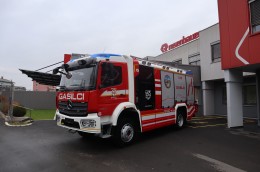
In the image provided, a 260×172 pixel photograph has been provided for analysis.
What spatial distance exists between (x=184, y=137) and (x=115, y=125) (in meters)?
3.48

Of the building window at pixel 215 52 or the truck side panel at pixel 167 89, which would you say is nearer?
the truck side panel at pixel 167 89

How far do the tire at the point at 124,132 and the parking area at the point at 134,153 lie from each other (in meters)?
0.25

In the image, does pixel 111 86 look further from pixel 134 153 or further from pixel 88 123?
pixel 134 153

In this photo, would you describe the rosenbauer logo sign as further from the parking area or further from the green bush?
the green bush

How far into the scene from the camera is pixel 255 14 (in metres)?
8.56

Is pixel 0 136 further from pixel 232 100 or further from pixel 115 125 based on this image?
pixel 232 100

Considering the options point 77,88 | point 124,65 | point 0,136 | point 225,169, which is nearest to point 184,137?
point 225,169

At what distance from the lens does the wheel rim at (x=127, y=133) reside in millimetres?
6396

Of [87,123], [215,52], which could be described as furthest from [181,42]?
[87,123]

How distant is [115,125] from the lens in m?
5.91

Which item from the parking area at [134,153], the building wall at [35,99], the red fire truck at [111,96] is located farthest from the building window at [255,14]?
the building wall at [35,99]

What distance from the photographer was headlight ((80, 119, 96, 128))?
5616 mm

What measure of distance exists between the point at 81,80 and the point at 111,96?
107 cm

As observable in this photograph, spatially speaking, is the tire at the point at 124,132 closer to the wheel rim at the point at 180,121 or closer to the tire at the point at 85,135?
the tire at the point at 85,135
